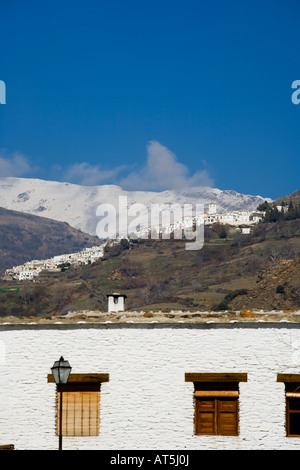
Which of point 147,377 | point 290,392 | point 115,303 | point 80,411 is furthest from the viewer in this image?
point 115,303

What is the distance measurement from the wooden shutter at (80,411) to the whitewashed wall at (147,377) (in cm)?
15

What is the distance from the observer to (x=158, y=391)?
14.1 m

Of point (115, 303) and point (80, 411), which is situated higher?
point (115, 303)

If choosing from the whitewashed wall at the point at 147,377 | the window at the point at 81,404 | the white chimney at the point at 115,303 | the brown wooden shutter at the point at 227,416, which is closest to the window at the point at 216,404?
the brown wooden shutter at the point at 227,416

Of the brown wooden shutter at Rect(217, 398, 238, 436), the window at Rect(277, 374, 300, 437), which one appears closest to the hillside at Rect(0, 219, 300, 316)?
the brown wooden shutter at Rect(217, 398, 238, 436)

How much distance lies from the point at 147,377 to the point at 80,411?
161 centimetres

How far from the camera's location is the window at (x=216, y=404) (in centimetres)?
1408

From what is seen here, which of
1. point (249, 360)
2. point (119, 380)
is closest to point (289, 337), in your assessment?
point (249, 360)

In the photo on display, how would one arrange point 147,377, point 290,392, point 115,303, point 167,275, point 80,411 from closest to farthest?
1. point 290,392
2. point 147,377
3. point 80,411
4. point 115,303
5. point 167,275

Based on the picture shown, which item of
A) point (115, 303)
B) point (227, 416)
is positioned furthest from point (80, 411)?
point (115, 303)

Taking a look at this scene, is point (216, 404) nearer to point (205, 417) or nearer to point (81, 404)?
point (205, 417)

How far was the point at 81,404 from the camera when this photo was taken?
47.5ft

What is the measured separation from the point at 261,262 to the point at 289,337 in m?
107

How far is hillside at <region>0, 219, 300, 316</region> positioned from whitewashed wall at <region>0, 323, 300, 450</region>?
74394mm
